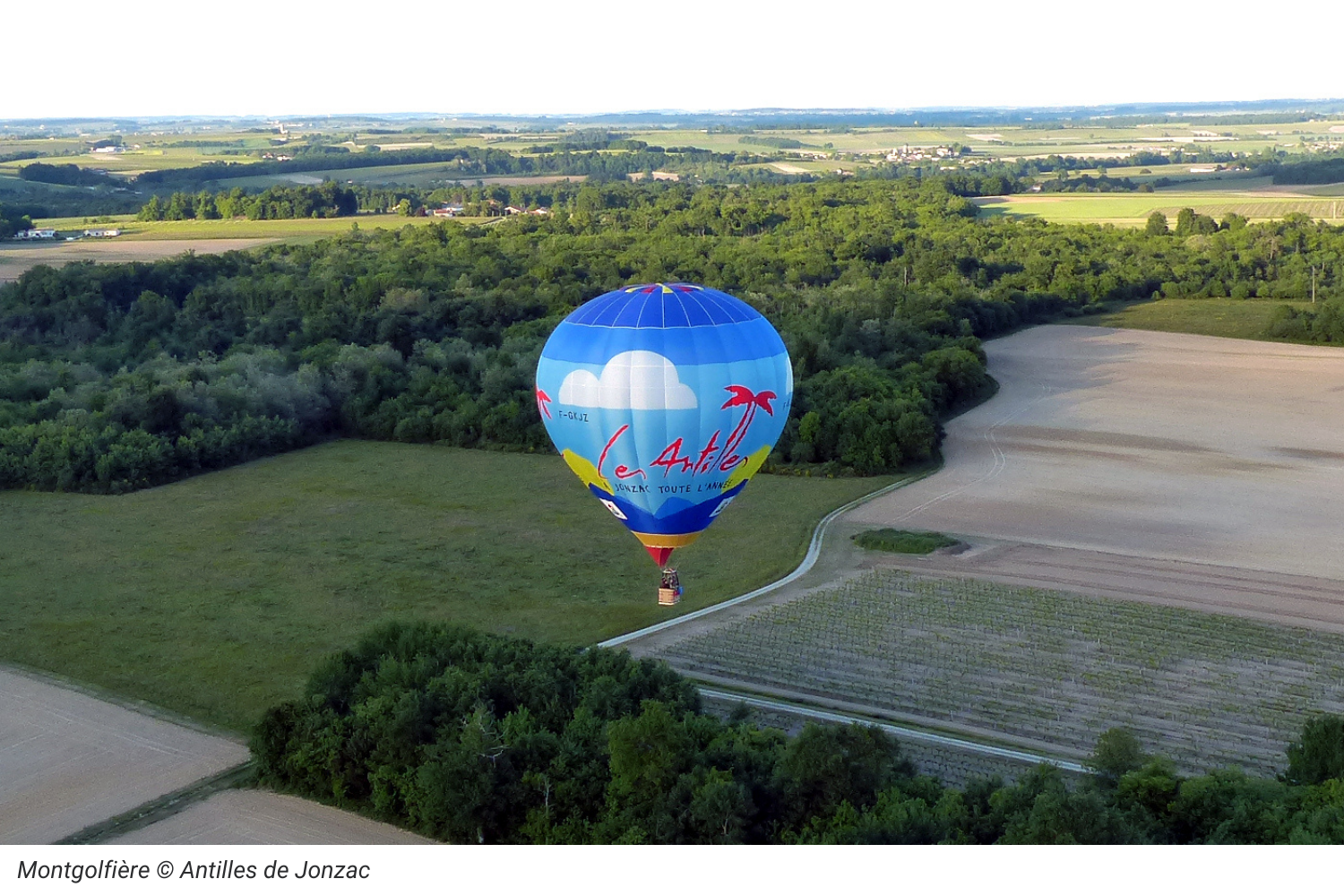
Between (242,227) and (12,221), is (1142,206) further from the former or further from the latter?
(12,221)

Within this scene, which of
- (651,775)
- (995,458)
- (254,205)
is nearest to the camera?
(651,775)

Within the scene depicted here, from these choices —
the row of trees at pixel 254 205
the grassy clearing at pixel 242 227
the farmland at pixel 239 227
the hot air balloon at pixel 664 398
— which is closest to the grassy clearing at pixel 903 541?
the hot air balloon at pixel 664 398

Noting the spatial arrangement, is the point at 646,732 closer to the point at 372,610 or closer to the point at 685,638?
the point at 685,638

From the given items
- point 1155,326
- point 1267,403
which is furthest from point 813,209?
point 1267,403

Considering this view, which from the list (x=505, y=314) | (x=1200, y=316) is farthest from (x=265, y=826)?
(x=1200, y=316)

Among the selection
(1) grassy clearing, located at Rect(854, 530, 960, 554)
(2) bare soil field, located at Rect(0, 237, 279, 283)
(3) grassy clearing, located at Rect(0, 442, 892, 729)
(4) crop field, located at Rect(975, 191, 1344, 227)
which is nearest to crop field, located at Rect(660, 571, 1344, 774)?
(1) grassy clearing, located at Rect(854, 530, 960, 554)

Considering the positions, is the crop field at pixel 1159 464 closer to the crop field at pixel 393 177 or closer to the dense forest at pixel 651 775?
the dense forest at pixel 651 775
